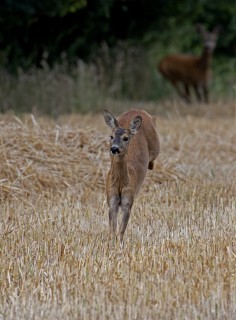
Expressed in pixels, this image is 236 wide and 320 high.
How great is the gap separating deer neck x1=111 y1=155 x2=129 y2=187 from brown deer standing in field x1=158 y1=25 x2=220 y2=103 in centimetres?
1645

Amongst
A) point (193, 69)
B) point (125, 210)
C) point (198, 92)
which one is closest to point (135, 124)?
point (125, 210)

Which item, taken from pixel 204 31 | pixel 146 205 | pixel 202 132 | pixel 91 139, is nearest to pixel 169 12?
pixel 204 31

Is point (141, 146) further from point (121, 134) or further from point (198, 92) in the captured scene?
point (198, 92)

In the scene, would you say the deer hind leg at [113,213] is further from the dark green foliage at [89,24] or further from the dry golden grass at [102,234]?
the dark green foliage at [89,24]

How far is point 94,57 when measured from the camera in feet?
83.8

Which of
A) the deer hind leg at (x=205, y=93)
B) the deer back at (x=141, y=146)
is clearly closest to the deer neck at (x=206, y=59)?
the deer hind leg at (x=205, y=93)

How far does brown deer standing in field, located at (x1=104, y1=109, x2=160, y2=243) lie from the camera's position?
9.28 m

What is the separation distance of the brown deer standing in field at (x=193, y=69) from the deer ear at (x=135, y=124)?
16.3 metres

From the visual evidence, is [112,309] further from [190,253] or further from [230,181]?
[230,181]

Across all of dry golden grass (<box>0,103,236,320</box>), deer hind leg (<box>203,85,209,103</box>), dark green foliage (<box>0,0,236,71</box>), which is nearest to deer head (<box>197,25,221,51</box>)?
dark green foliage (<box>0,0,236,71</box>)

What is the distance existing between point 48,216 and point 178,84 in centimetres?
1803

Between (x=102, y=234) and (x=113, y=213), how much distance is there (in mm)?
217

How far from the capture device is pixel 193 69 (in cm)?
2684

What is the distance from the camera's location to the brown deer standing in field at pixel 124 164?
928 centimetres
